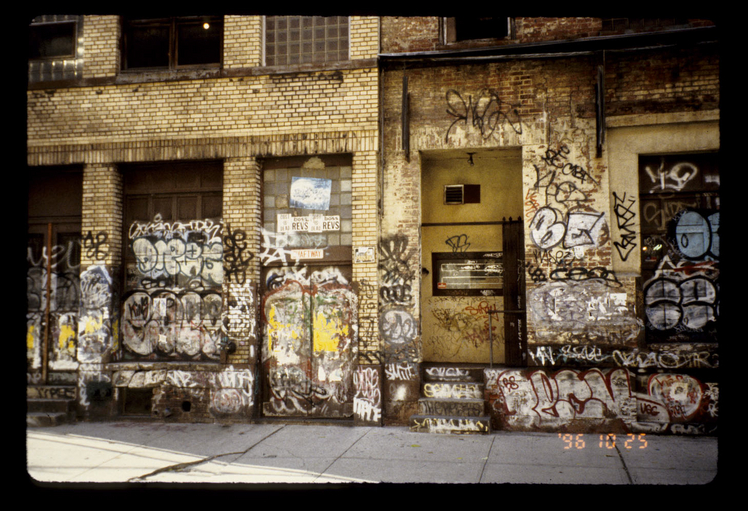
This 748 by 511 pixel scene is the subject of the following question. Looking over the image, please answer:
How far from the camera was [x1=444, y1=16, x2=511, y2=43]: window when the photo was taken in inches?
343

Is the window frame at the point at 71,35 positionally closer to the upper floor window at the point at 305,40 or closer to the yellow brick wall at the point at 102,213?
the yellow brick wall at the point at 102,213

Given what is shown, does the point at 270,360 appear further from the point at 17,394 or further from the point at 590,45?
the point at 590,45

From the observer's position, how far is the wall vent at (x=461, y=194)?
9945 mm

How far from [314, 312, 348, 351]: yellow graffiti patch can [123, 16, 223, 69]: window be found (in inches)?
189

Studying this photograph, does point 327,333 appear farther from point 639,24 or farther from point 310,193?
point 639,24

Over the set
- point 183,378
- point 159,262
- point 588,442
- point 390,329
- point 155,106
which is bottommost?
point 588,442

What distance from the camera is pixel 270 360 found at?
888cm

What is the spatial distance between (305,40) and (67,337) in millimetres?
6702

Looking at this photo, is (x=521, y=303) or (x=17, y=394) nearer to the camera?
(x=17, y=394)

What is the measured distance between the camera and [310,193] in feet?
29.5

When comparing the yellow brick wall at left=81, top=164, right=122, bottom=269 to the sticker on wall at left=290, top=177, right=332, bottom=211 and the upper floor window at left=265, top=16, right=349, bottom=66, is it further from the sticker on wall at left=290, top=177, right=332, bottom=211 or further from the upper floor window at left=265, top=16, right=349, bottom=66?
the upper floor window at left=265, top=16, right=349, bottom=66

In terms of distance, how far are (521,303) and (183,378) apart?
19.3ft

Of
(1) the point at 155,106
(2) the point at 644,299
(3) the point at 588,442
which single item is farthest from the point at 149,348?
(2) the point at 644,299

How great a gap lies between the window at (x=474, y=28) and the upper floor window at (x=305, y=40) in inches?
67.2
